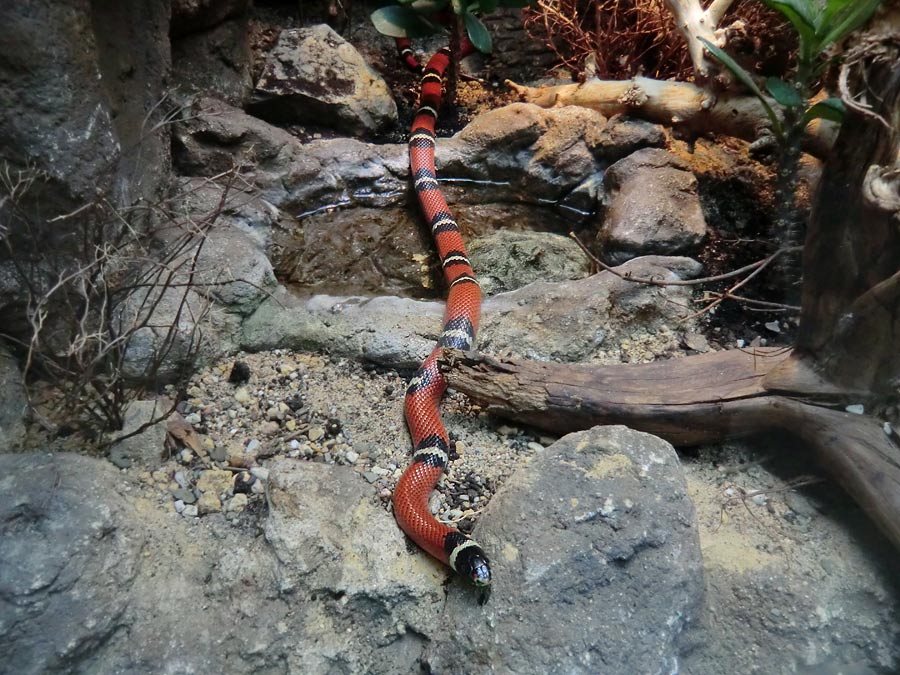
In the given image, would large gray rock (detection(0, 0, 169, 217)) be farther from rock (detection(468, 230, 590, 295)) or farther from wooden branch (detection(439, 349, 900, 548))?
rock (detection(468, 230, 590, 295))

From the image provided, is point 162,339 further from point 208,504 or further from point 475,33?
point 475,33

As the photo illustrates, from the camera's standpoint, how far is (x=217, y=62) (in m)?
5.93

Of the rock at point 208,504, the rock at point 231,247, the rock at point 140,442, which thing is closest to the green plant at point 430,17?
the rock at point 231,247

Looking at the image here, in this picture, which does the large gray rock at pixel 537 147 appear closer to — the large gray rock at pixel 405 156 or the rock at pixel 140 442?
the large gray rock at pixel 405 156

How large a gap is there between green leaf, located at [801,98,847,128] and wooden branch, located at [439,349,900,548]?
134cm

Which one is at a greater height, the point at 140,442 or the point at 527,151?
the point at 527,151

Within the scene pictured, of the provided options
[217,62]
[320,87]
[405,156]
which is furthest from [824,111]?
[217,62]

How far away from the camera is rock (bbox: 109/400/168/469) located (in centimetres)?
322

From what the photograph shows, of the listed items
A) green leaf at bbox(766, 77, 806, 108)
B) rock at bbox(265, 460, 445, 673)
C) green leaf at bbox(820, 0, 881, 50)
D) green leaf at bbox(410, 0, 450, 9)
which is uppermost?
green leaf at bbox(410, 0, 450, 9)

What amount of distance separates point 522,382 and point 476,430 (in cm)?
45

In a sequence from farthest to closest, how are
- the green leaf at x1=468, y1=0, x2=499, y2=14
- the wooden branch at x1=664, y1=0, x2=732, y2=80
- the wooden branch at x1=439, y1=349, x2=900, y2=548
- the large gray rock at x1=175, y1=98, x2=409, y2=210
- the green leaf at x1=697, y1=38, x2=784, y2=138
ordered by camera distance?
the green leaf at x1=468, y1=0, x2=499, y2=14
the large gray rock at x1=175, y1=98, x2=409, y2=210
the wooden branch at x1=664, y1=0, x2=732, y2=80
the green leaf at x1=697, y1=38, x2=784, y2=138
the wooden branch at x1=439, y1=349, x2=900, y2=548

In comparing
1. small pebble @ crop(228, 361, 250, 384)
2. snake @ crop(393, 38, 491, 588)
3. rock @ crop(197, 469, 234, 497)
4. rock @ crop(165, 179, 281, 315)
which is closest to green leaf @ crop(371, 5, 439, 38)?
snake @ crop(393, 38, 491, 588)

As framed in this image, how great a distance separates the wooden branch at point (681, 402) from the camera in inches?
112

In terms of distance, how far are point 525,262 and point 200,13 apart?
3662 millimetres
